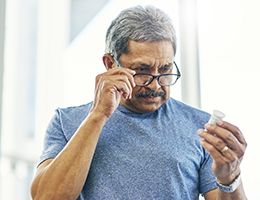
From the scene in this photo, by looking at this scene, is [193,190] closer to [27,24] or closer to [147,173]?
[147,173]

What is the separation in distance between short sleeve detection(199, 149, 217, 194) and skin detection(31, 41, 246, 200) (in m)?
0.03

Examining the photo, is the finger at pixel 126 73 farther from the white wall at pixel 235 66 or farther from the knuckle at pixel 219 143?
the white wall at pixel 235 66

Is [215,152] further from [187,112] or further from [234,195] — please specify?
[187,112]

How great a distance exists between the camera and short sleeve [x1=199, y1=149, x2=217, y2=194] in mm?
1468

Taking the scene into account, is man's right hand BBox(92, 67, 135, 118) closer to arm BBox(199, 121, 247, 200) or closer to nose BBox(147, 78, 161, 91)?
nose BBox(147, 78, 161, 91)

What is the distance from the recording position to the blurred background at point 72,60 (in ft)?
6.77

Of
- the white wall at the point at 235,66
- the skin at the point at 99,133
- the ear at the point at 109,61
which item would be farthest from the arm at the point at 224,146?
the white wall at the point at 235,66

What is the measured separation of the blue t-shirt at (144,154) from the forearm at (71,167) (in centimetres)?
8

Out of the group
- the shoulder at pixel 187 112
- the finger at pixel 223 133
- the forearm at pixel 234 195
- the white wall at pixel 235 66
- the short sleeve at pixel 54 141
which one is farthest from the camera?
the white wall at pixel 235 66

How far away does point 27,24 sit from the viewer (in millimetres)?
2553

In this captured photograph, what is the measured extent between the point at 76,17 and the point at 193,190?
1.53 metres

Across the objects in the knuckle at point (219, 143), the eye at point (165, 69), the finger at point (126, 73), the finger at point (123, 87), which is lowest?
the knuckle at point (219, 143)

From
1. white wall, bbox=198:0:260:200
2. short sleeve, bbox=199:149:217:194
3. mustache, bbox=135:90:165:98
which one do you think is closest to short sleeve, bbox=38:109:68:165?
mustache, bbox=135:90:165:98

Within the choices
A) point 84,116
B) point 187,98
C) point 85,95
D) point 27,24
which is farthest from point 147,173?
point 27,24
